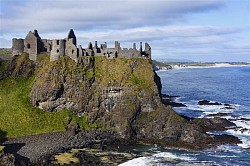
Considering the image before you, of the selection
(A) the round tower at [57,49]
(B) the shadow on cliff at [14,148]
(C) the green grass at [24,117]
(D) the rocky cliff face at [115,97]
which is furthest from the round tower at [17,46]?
(B) the shadow on cliff at [14,148]

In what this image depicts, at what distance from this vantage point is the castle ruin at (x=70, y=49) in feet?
259

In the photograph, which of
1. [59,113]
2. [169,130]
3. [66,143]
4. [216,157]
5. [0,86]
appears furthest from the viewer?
[0,86]

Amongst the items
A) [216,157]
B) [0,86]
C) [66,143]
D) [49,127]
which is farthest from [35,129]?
[216,157]

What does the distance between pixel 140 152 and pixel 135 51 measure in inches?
943

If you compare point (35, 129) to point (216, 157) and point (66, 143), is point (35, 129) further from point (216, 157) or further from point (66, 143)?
point (216, 157)

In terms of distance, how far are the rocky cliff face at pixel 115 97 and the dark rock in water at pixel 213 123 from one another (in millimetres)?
8624

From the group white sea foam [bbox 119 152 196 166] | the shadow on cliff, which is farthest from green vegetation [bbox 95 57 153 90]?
the shadow on cliff

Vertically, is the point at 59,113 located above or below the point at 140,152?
above

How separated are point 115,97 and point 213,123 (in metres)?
22.6

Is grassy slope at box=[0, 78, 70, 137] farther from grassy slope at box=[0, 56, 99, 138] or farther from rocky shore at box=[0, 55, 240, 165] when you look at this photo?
rocky shore at box=[0, 55, 240, 165]

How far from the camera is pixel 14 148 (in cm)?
6272

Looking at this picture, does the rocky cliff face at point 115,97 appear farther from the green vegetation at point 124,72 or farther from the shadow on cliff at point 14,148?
the shadow on cliff at point 14,148

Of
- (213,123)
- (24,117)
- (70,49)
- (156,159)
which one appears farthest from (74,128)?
(213,123)

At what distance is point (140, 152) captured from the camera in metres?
63.0
